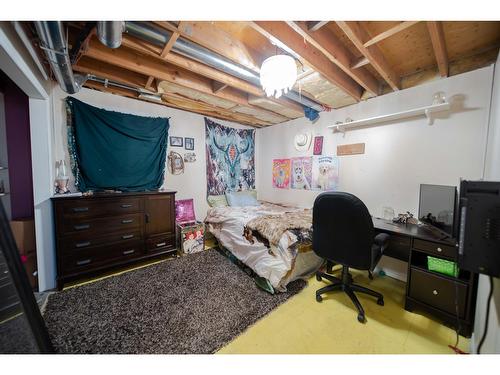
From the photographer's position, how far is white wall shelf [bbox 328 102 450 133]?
190 centimetres

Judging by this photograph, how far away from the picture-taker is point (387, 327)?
5.00 feet

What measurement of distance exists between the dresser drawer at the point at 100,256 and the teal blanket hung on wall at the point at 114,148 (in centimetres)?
80

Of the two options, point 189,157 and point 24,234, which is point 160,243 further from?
point 189,157

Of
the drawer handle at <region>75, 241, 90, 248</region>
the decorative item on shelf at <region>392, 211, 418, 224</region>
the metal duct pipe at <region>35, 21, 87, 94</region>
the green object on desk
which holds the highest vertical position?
the metal duct pipe at <region>35, 21, 87, 94</region>

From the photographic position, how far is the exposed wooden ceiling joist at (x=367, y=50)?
130cm

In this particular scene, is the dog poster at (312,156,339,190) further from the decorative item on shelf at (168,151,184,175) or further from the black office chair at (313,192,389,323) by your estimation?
the decorative item on shelf at (168,151,184,175)

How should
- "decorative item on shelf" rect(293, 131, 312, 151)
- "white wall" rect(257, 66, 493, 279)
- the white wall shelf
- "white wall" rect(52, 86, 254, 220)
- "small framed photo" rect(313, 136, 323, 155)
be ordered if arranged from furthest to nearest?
"decorative item on shelf" rect(293, 131, 312, 151)
"small framed photo" rect(313, 136, 323, 155)
"white wall" rect(52, 86, 254, 220)
the white wall shelf
"white wall" rect(257, 66, 493, 279)

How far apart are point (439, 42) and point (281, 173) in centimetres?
261

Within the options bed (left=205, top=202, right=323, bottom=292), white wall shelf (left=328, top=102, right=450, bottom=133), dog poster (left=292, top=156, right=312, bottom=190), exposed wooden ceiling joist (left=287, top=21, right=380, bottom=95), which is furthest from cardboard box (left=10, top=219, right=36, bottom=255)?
white wall shelf (left=328, top=102, right=450, bottom=133)

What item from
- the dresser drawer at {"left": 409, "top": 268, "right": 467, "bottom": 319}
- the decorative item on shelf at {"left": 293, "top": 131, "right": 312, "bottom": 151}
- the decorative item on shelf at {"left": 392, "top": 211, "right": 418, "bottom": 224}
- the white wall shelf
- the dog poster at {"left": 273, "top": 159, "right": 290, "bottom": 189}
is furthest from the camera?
the dog poster at {"left": 273, "top": 159, "right": 290, "bottom": 189}

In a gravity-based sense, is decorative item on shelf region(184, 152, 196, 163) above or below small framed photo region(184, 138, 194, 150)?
below

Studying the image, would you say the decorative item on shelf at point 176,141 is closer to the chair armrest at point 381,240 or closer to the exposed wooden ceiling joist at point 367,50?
the exposed wooden ceiling joist at point 367,50

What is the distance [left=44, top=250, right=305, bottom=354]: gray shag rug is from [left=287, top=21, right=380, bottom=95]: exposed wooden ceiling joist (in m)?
2.30
